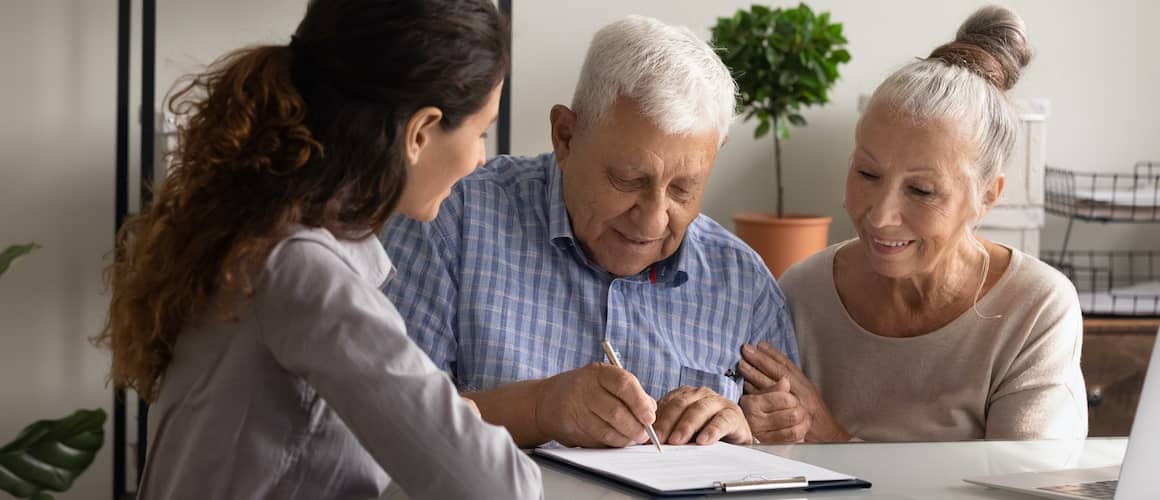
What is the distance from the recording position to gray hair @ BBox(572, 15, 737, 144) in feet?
5.39

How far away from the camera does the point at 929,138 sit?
5.62 feet

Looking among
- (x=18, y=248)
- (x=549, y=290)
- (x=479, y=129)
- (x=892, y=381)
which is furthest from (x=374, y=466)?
(x=18, y=248)

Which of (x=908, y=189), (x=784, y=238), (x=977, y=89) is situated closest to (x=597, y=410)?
(x=908, y=189)

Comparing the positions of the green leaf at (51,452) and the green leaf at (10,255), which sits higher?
the green leaf at (10,255)

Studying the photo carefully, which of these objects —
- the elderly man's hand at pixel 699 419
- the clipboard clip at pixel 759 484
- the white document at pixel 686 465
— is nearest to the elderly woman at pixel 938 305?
the elderly man's hand at pixel 699 419

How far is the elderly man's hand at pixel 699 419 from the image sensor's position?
141 centimetres

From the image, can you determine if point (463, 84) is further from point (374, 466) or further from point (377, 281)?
point (374, 466)

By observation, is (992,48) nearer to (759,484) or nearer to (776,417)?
(776,417)

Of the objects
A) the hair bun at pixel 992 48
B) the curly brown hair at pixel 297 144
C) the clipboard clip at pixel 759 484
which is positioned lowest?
the clipboard clip at pixel 759 484

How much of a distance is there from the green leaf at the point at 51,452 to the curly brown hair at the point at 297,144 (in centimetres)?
142

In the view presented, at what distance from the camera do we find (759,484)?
45.2 inches

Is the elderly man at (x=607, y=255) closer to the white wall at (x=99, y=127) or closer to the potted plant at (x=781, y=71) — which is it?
the white wall at (x=99, y=127)

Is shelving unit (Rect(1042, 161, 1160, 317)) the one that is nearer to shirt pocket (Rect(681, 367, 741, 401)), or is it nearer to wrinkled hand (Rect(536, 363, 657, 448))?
shirt pocket (Rect(681, 367, 741, 401))

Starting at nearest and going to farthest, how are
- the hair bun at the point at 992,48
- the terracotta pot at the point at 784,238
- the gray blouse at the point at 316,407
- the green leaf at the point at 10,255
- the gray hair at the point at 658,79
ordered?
the gray blouse at the point at 316,407, the gray hair at the point at 658,79, the hair bun at the point at 992,48, the green leaf at the point at 10,255, the terracotta pot at the point at 784,238
